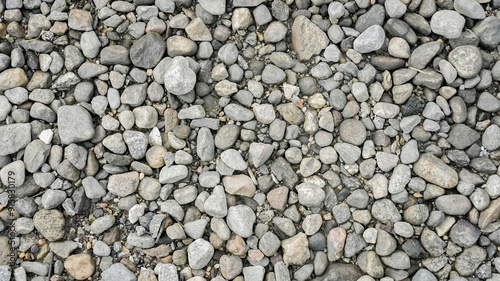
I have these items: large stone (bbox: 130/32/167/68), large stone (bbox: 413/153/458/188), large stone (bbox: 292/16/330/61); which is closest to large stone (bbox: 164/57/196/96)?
large stone (bbox: 130/32/167/68)

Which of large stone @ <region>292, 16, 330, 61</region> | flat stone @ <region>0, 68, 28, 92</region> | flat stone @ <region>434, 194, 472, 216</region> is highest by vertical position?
large stone @ <region>292, 16, 330, 61</region>

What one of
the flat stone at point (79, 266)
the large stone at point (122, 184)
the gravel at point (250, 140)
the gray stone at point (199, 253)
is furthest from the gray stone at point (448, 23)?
the flat stone at point (79, 266)

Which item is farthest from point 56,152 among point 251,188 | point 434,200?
point 434,200

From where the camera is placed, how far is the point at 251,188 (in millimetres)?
1993

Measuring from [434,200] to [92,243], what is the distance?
5.27ft

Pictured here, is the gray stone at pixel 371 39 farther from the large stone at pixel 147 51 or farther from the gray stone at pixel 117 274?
the gray stone at pixel 117 274

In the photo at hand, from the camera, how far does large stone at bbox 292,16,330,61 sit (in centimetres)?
207

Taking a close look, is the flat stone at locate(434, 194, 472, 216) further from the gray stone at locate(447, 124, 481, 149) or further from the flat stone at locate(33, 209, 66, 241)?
the flat stone at locate(33, 209, 66, 241)

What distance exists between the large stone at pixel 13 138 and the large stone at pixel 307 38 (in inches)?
53.1

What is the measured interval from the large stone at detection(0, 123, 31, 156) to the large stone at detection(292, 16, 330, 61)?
4.42 ft

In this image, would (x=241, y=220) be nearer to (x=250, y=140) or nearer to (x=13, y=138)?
(x=250, y=140)

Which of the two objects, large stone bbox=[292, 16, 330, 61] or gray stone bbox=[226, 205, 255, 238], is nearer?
gray stone bbox=[226, 205, 255, 238]

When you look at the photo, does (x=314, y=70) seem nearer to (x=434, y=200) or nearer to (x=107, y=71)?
(x=434, y=200)

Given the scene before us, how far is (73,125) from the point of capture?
1.98 metres
